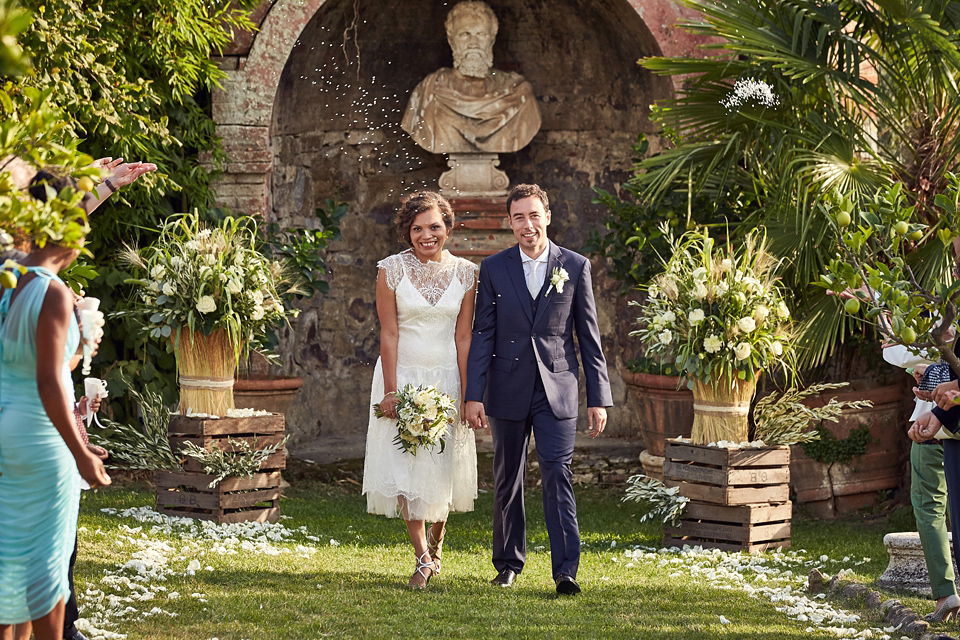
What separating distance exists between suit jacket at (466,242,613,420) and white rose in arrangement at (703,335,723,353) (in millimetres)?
973

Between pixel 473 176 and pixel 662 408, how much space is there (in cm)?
241

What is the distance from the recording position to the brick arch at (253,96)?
7484 millimetres

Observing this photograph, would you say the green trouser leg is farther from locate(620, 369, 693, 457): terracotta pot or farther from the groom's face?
locate(620, 369, 693, 457): terracotta pot

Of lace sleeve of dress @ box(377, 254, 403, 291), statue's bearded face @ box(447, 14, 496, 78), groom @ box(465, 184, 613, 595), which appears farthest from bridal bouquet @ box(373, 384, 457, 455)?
statue's bearded face @ box(447, 14, 496, 78)

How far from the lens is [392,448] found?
15.3 feet

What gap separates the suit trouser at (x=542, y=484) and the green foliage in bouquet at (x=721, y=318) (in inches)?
46.1

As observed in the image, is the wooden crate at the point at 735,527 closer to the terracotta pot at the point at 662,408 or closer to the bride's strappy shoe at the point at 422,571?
the terracotta pot at the point at 662,408

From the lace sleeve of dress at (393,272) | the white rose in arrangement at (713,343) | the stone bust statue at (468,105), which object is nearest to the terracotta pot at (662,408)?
the white rose in arrangement at (713,343)

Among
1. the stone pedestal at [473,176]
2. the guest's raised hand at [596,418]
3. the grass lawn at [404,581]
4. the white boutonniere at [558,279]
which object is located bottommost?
the grass lawn at [404,581]

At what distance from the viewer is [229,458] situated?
5.91 meters

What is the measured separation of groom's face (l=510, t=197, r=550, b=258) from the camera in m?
4.65

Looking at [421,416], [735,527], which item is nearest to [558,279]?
[421,416]

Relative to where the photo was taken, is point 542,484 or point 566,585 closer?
point 566,585

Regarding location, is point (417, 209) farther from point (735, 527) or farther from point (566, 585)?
point (735, 527)
